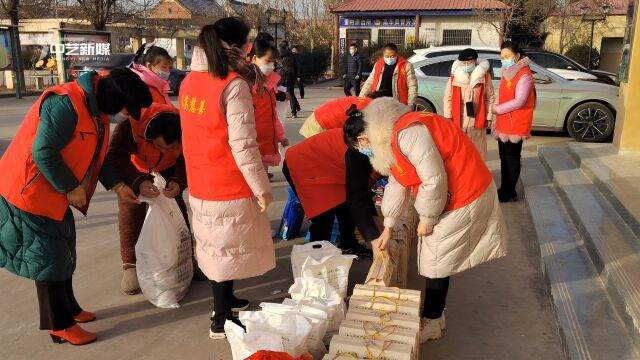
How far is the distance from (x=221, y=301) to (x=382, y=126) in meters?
1.35

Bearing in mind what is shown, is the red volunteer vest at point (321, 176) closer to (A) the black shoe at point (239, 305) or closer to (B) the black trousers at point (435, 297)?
(A) the black shoe at point (239, 305)

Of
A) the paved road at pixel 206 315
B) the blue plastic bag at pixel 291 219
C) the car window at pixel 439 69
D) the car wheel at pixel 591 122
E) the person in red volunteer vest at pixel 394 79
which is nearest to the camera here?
the paved road at pixel 206 315

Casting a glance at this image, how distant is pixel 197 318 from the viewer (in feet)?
11.2

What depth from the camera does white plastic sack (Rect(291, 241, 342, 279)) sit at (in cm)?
327

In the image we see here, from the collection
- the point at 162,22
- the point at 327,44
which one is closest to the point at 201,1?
the point at 162,22

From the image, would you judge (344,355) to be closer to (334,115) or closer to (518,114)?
(334,115)

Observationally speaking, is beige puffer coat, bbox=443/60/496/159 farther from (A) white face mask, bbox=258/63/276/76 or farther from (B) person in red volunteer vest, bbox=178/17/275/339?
(B) person in red volunteer vest, bbox=178/17/275/339

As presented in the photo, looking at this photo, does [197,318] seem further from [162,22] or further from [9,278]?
[162,22]

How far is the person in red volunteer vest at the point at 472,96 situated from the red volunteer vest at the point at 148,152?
10.6ft

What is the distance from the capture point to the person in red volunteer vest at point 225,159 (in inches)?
106

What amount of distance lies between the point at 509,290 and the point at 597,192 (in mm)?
2040

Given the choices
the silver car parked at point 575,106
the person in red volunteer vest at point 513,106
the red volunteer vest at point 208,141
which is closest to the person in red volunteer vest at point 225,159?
the red volunteer vest at point 208,141

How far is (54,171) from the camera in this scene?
2.62 metres

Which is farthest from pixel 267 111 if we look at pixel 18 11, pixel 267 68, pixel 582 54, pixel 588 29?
pixel 588 29
